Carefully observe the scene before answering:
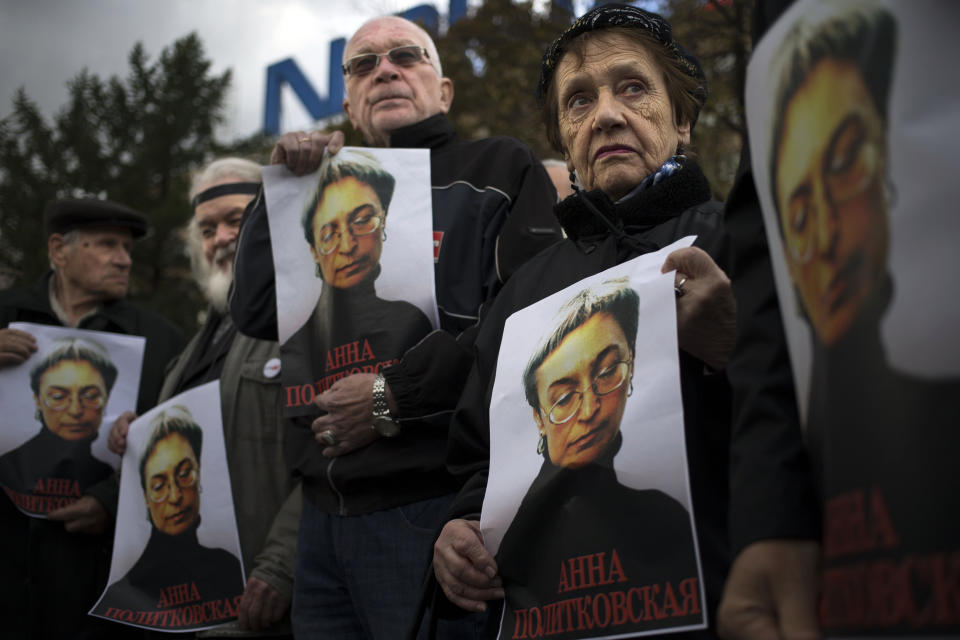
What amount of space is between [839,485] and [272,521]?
8.72 ft

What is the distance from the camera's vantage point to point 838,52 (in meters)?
1.08

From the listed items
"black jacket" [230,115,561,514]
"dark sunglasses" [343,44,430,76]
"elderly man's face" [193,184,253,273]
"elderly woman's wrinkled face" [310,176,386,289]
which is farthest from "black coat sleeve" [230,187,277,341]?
"elderly man's face" [193,184,253,273]

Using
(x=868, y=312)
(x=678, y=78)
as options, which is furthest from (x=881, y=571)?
(x=678, y=78)

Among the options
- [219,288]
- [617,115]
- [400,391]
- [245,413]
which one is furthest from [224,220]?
[617,115]

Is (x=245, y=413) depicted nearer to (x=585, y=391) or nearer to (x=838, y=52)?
(x=585, y=391)

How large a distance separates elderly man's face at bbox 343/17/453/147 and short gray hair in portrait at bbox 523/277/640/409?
160cm

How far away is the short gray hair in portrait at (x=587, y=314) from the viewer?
5.38 feet

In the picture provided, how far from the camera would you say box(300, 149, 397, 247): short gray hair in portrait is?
2.78 m

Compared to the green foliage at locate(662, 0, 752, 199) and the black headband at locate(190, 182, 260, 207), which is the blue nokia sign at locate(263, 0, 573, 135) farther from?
the black headband at locate(190, 182, 260, 207)

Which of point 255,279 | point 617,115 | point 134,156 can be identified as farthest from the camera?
point 134,156

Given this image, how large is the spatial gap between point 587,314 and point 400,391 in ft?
2.93

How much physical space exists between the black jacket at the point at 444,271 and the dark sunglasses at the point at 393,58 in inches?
10.5

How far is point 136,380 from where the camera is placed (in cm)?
413

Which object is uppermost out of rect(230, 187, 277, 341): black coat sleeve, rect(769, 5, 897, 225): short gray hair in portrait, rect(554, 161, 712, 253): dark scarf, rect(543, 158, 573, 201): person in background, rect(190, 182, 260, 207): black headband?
rect(190, 182, 260, 207): black headband
